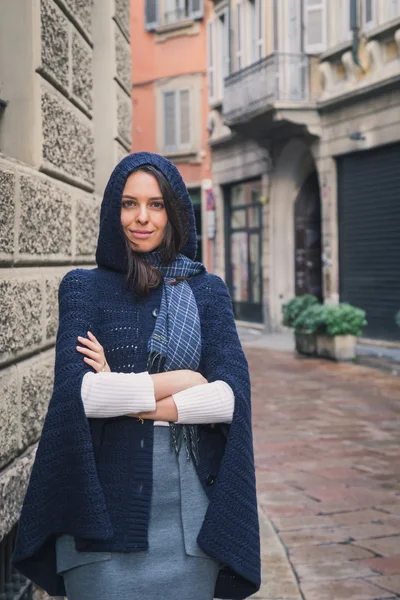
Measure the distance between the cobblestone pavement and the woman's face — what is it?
2.27 m

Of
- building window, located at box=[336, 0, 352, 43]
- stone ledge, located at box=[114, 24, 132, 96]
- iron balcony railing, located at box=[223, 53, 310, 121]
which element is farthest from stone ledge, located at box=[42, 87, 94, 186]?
iron balcony railing, located at box=[223, 53, 310, 121]

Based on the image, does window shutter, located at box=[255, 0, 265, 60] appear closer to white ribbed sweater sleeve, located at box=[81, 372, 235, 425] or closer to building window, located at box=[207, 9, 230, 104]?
building window, located at box=[207, 9, 230, 104]

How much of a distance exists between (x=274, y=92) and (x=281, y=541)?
1431 cm

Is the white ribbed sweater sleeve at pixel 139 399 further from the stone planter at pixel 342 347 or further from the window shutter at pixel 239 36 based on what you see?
the window shutter at pixel 239 36

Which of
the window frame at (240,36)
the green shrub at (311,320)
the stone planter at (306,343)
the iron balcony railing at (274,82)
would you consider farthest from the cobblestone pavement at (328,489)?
the window frame at (240,36)

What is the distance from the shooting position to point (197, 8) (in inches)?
981

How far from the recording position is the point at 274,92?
59.6ft

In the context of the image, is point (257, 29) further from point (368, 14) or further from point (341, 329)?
point (341, 329)

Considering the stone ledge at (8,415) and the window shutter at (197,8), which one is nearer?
the stone ledge at (8,415)

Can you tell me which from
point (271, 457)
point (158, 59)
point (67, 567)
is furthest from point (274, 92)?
point (67, 567)

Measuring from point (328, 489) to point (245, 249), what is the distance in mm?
16458

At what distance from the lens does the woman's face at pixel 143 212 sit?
2.30m

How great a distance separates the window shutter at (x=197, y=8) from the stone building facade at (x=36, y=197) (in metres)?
21.0

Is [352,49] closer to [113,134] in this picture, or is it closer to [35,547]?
[113,134]
